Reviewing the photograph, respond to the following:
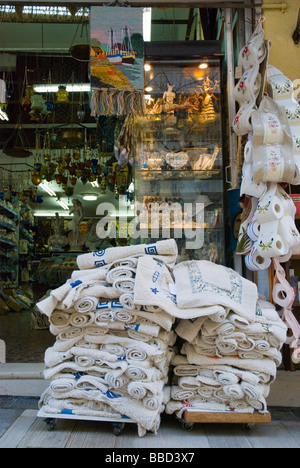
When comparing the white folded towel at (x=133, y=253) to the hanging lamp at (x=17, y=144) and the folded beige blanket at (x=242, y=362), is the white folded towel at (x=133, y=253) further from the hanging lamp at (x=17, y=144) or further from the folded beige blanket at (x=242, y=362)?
the hanging lamp at (x=17, y=144)

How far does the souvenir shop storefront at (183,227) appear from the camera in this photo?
254cm

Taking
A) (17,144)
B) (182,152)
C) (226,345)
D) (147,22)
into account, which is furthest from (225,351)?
(17,144)

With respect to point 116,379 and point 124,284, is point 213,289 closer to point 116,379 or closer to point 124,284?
point 124,284

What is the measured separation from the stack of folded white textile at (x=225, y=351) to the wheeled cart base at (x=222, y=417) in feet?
0.11

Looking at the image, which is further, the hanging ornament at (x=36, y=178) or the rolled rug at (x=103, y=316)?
the hanging ornament at (x=36, y=178)

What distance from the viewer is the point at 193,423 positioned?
8.58ft

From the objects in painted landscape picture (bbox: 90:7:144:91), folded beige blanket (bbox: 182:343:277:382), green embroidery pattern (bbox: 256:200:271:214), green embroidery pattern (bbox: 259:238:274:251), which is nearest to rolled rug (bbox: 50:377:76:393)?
folded beige blanket (bbox: 182:343:277:382)

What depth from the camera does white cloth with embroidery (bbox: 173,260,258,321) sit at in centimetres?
253

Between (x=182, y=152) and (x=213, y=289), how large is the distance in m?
2.11

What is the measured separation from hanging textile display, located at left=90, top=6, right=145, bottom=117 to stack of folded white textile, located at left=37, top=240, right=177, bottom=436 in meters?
1.38

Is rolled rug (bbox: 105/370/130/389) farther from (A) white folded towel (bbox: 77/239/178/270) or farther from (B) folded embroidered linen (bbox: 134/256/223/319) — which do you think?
(A) white folded towel (bbox: 77/239/178/270)

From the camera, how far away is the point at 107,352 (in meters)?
2.56

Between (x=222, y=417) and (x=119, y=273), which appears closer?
(x=222, y=417)

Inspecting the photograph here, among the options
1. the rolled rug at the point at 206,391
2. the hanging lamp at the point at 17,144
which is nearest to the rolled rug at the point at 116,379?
the rolled rug at the point at 206,391
